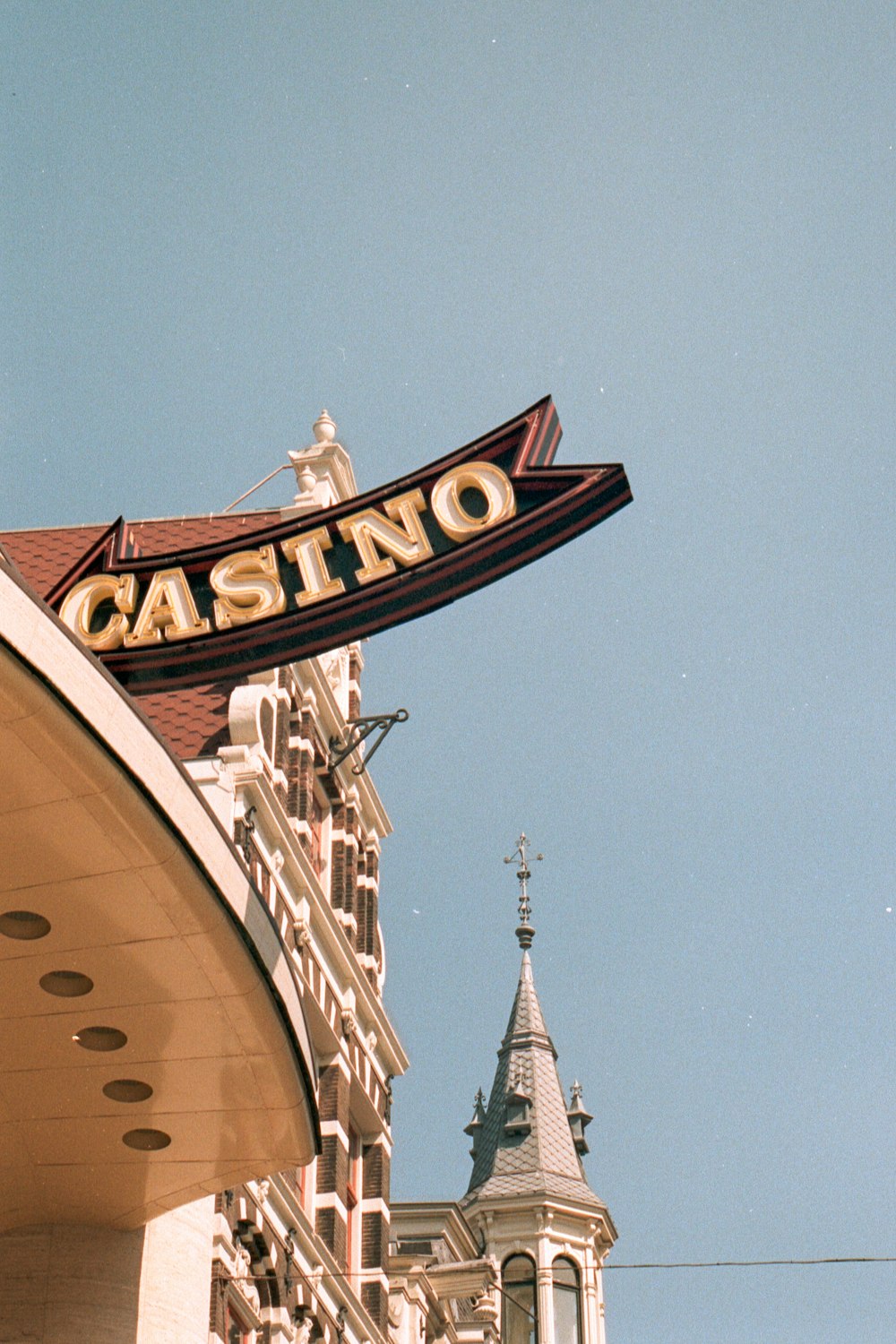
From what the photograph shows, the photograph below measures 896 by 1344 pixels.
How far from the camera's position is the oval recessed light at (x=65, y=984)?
16.9 m

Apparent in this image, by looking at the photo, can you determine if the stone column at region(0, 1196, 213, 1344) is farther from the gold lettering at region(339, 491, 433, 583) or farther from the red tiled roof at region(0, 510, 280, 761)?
the red tiled roof at region(0, 510, 280, 761)

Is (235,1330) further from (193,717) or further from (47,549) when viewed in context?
(47,549)

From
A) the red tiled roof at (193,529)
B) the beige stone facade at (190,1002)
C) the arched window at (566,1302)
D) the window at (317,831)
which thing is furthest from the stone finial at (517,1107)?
the red tiled roof at (193,529)

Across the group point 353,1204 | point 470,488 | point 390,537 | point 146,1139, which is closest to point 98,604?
point 390,537

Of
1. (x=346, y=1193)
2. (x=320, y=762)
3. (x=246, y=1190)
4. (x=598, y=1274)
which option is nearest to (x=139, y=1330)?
(x=246, y=1190)

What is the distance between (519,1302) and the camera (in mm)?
45438

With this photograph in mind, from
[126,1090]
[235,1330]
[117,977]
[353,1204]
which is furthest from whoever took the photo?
[353,1204]

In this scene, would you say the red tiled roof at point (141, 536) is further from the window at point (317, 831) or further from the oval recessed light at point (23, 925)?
the oval recessed light at point (23, 925)

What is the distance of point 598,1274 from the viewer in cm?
4691

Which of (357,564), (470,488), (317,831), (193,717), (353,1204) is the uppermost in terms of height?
(317,831)

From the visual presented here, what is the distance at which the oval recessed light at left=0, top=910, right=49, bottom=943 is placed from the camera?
16172 mm

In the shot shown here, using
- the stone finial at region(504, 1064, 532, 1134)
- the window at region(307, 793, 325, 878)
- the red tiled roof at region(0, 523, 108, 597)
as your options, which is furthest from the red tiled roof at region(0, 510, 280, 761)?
the stone finial at region(504, 1064, 532, 1134)

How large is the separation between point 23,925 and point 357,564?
5.10 meters

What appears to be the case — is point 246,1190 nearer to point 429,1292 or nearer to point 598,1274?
point 429,1292
